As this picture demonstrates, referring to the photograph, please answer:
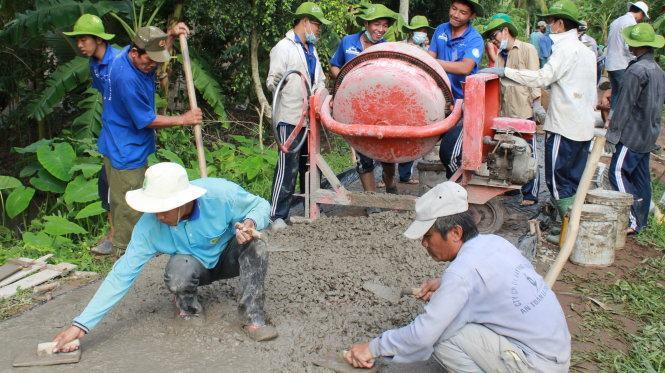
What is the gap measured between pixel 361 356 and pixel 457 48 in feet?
12.0

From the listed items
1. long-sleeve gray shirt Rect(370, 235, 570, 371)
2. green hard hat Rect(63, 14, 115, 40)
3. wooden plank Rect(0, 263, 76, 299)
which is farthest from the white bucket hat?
green hard hat Rect(63, 14, 115, 40)

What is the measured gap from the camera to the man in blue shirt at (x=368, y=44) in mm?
6215

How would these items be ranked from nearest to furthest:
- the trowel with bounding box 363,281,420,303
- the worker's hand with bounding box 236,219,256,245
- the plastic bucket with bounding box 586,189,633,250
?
the worker's hand with bounding box 236,219,256,245 < the trowel with bounding box 363,281,420,303 < the plastic bucket with bounding box 586,189,633,250

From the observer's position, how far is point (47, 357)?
334 centimetres

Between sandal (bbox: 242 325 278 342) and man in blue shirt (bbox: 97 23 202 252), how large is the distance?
5.66 feet

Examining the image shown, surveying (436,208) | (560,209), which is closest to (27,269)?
(436,208)

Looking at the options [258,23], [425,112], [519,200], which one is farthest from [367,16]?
[258,23]

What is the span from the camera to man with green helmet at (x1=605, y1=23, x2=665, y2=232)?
17.9 ft

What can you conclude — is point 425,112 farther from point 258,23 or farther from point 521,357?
point 258,23

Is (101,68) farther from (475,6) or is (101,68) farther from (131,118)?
(475,6)

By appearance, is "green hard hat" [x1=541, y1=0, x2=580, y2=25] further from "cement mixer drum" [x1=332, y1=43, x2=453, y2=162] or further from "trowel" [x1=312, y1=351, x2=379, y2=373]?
"trowel" [x1=312, y1=351, x2=379, y2=373]

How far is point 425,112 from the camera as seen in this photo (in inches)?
202

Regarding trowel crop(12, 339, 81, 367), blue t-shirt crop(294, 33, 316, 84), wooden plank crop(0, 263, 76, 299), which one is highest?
blue t-shirt crop(294, 33, 316, 84)

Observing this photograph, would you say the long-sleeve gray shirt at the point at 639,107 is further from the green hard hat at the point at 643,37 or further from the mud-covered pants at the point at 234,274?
the mud-covered pants at the point at 234,274
